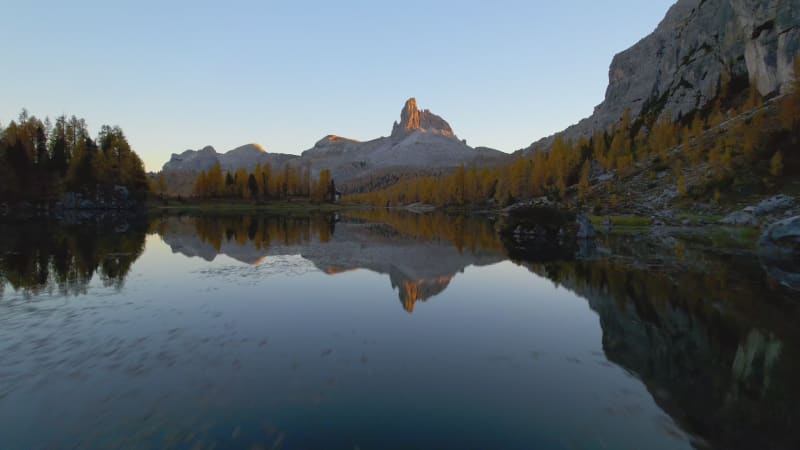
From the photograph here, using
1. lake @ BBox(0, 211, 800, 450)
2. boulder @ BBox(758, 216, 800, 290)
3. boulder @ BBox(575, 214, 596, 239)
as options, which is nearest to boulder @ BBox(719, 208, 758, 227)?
boulder @ BBox(758, 216, 800, 290)

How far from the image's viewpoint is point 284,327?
14.2 metres

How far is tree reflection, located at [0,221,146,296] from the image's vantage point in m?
19.5

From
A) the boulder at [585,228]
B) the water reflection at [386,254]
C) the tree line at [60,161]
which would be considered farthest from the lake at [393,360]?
the tree line at [60,161]

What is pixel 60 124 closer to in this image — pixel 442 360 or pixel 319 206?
pixel 319 206

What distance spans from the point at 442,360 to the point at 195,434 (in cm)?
687

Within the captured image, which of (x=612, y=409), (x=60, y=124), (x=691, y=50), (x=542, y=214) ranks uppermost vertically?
(x=691, y=50)

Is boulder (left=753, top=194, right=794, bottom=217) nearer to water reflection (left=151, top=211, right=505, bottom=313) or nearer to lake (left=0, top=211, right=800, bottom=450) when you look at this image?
lake (left=0, top=211, right=800, bottom=450)

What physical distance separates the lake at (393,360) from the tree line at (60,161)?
81.5m

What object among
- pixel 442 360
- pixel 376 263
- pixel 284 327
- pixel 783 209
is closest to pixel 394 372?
pixel 442 360

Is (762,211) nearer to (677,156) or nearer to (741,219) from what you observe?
(741,219)

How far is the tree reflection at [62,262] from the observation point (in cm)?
1952

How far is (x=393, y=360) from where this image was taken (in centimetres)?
1122

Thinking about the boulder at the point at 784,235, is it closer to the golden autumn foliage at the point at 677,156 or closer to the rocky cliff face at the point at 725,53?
the golden autumn foliage at the point at 677,156

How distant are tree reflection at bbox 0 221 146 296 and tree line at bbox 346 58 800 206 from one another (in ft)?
280
